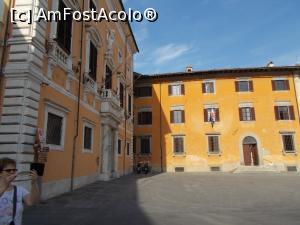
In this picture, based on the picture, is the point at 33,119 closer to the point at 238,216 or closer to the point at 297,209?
the point at 238,216

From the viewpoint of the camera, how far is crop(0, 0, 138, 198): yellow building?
8898 millimetres

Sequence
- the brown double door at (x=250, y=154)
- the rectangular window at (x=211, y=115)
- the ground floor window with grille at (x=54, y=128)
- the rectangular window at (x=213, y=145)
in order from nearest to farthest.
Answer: the ground floor window with grille at (x=54, y=128) < the brown double door at (x=250, y=154) < the rectangular window at (x=213, y=145) < the rectangular window at (x=211, y=115)

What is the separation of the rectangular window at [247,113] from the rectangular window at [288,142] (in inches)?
142

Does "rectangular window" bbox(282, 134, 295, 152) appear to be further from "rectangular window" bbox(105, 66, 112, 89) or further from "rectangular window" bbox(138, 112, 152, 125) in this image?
"rectangular window" bbox(105, 66, 112, 89)

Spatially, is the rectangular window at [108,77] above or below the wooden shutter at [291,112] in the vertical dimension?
above

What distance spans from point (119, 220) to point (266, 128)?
80.9 ft

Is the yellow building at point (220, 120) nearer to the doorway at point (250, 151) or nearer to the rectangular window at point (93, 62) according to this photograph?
the doorway at point (250, 151)

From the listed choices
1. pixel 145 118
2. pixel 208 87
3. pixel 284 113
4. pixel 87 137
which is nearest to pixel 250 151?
pixel 284 113

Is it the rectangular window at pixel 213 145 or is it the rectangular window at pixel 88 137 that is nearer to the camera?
the rectangular window at pixel 88 137

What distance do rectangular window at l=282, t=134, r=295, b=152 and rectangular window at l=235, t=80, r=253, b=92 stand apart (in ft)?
19.6

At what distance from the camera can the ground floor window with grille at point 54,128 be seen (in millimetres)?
10523

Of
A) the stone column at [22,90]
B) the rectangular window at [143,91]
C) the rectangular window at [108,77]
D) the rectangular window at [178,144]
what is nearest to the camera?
the stone column at [22,90]

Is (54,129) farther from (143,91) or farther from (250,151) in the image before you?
(250,151)

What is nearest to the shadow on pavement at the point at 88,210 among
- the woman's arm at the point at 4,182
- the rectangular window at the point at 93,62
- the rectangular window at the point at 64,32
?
the woman's arm at the point at 4,182
